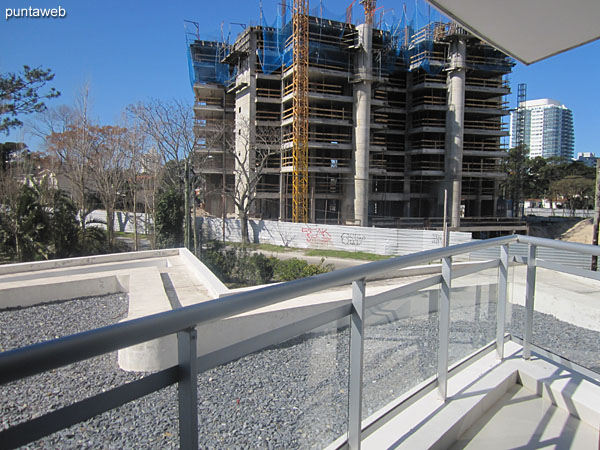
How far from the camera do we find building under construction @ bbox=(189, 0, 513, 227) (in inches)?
1462

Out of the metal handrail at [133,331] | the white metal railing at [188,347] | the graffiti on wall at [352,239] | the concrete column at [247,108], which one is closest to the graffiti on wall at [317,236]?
the graffiti on wall at [352,239]

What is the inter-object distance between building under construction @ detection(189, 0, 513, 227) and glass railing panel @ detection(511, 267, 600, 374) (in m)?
32.4

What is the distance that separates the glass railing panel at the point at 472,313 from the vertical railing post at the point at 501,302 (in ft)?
0.14

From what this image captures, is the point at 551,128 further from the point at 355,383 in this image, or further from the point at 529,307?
the point at 355,383

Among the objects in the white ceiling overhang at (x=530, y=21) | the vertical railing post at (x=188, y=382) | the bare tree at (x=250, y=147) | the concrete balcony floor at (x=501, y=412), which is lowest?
the concrete balcony floor at (x=501, y=412)

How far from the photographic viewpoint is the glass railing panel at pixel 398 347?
5.96 feet

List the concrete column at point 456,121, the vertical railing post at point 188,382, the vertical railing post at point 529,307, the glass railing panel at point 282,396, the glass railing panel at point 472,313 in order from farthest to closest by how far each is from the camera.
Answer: the concrete column at point 456,121
the vertical railing post at point 529,307
the glass railing panel at point 472,313
the glass railing panel at point 282,396
the vertical railing post at point 188,382

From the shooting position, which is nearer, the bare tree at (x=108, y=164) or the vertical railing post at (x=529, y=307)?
the vertical railing post at (x=529, y=307)

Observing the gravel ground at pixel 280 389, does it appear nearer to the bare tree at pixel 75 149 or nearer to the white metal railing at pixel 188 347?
the white metal railing at pixel 188 347

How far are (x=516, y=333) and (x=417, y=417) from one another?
1.40 metres

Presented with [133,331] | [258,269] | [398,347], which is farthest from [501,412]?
[258,269]

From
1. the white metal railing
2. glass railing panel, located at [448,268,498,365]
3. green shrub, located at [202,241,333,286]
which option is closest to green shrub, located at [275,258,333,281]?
green shrub, located at [202,241,333,286]

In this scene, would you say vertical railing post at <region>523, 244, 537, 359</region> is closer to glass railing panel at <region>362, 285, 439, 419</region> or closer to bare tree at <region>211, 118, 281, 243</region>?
glass railing panel at <region>362, 285, 439, 419</region>

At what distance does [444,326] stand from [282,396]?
1187 mm
